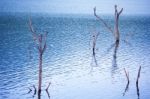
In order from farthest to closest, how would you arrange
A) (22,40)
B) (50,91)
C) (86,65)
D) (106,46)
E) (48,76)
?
(22,40) < (106,46) < (86,65) < (48,76) < (50,91)

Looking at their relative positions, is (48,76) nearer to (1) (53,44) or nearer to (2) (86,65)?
(2) (86,65)

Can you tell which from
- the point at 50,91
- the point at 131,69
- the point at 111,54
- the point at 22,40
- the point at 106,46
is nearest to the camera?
the point at 50,91

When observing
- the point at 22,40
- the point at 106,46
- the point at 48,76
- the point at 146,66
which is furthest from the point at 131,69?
the point at 22,40

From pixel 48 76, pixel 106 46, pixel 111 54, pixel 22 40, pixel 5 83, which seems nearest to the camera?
pixel 5 83

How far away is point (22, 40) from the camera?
80250mm

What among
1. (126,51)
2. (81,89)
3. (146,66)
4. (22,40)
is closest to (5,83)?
(81,89)

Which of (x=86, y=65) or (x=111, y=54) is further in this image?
(x=111, y=54)

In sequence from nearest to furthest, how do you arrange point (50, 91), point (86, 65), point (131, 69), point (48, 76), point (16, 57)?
point (50, 91) < point (48, 76) < point (131, 69) < point (86, 65) < point (16, 57)

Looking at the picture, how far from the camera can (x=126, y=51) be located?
65.1m

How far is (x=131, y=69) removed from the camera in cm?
4909

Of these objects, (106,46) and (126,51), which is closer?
(126,51)

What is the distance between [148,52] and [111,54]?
20.9 ft

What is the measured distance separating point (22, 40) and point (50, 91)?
42584 millimetres

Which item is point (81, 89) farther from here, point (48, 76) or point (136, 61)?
point (136, 61)
